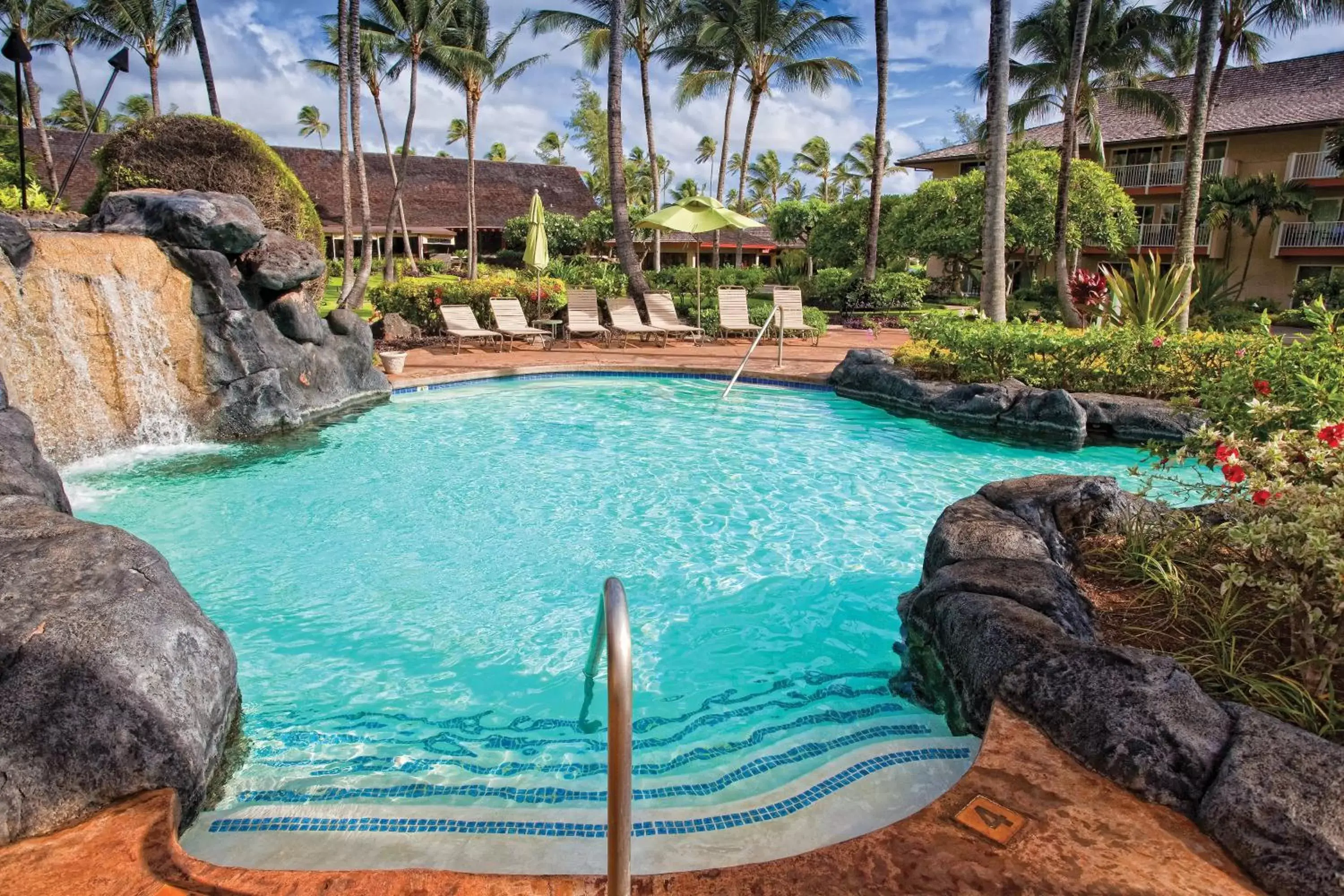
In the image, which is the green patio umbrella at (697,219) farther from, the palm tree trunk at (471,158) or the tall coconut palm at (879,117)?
the palm tree trunk at (471,158)

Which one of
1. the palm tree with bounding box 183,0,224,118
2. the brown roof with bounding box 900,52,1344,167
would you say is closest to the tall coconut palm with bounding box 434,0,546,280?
the palm tree with bounding box 183,0,224,118

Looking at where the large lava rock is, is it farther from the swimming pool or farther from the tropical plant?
the tropical plant

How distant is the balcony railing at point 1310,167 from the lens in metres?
23.6

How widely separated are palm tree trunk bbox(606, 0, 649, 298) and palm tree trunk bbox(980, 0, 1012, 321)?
6.79 metres

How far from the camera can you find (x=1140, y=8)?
20422mm

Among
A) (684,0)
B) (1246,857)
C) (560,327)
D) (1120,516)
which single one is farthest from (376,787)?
(684,0)

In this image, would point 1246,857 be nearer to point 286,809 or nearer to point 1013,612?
point 1013,612

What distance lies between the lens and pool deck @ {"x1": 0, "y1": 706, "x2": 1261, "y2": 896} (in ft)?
6.92

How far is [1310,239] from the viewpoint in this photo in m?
23.9

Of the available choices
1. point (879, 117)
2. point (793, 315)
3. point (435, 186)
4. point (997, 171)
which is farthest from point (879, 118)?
point (435, 186)

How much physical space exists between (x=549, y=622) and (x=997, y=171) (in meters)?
10.00

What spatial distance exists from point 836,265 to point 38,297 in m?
24.9

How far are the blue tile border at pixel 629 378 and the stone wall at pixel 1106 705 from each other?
25.7ft

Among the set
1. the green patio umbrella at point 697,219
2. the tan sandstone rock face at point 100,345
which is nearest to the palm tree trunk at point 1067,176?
the green patio umbrella at point 697,219
